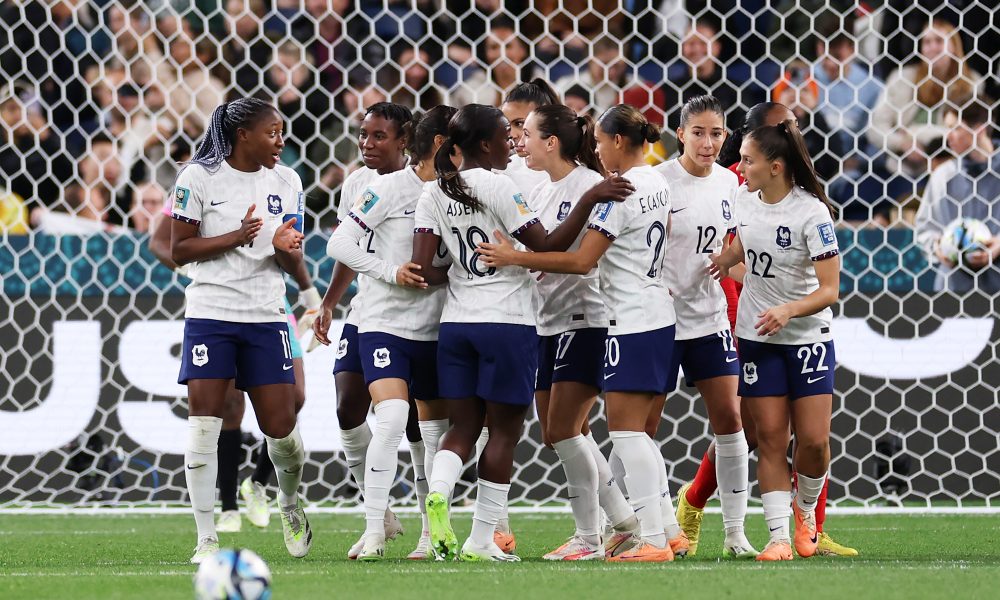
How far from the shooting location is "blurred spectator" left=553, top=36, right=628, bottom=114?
8875 mm

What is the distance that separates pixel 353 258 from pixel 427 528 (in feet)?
3.55

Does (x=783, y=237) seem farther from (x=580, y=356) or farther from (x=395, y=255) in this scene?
(x=395, y=255)

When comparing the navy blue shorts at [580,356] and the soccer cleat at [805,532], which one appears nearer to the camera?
the navy blue shorts at [580,356]

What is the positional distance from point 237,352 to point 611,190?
1.52 meters

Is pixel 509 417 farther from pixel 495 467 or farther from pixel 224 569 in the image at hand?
pixel 224 569

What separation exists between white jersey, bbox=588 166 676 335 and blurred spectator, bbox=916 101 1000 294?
3.34 m

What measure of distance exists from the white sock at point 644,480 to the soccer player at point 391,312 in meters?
0.77

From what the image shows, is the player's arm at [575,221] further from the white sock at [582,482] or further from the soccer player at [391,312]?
the white sock at [582,482]

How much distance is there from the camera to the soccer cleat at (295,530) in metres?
5.59

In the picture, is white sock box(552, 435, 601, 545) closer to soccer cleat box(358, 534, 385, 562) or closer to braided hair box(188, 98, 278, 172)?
soccer cleat box(358, 534, 385, 562)

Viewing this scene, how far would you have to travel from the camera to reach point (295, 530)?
18.4 feet

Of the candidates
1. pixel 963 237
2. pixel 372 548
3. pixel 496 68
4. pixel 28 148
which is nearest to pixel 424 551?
pixel 372 548

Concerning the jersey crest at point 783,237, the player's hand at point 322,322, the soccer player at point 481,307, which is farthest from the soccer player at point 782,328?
the player's hand at point 322,322

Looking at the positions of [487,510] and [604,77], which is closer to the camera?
[487,510]
